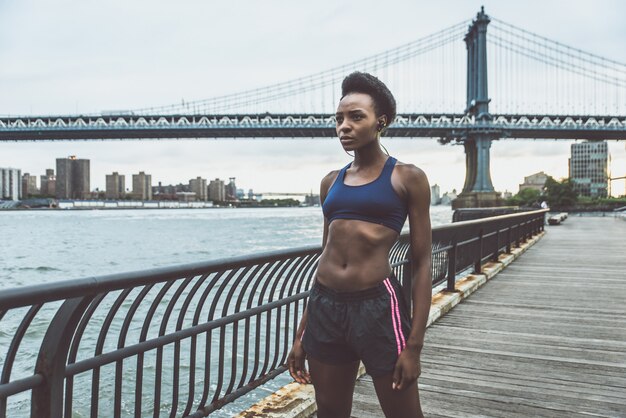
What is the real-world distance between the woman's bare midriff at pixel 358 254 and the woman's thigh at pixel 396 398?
1.13 feet

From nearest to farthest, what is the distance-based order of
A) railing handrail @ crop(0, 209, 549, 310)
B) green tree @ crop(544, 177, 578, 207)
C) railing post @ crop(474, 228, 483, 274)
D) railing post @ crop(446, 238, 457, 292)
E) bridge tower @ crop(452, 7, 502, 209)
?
railing handrail @ crop(0, 209, 549, 310)
railing post @ crop(446, 238, 457, 292)
railing post @ crop(474, 228, 483, 274)
bridge tower @ crop(452, 7, 502, 209)
green tree @ crop(544, 177, 578, 207)

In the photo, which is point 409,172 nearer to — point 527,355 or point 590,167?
point 527,355

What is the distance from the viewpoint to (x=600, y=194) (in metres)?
144

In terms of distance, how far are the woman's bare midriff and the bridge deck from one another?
180cm

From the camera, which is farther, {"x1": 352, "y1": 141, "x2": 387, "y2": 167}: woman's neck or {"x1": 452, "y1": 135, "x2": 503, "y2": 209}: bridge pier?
{"x1": 452, "y1": 135, "x2": 503, "y2": 209}: bridge pier

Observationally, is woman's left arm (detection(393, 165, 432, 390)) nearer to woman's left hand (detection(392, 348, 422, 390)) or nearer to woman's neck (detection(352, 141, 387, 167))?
woman's left hand (detection(392, 348, 422, 390))

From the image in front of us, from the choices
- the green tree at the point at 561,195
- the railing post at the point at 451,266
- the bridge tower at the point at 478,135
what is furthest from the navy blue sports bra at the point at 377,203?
Result: the green tree at the point at 561,195

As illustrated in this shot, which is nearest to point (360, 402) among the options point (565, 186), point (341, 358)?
point (341, 358)

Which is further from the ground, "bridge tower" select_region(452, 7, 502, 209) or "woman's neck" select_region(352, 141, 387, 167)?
"bridge tower" select_region(452, 7, 502, 209)

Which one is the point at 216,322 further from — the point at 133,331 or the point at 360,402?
the point at 133,331

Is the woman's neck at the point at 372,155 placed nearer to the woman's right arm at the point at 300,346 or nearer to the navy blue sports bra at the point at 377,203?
the navy blue sports bra at the point at 377,203

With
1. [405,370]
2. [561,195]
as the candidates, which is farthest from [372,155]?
[561,195]

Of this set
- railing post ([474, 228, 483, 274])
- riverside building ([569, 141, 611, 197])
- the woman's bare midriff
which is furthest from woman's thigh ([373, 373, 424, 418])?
riverside building ([569, 141, 611, 197])

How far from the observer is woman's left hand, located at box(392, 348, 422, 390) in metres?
1.96
